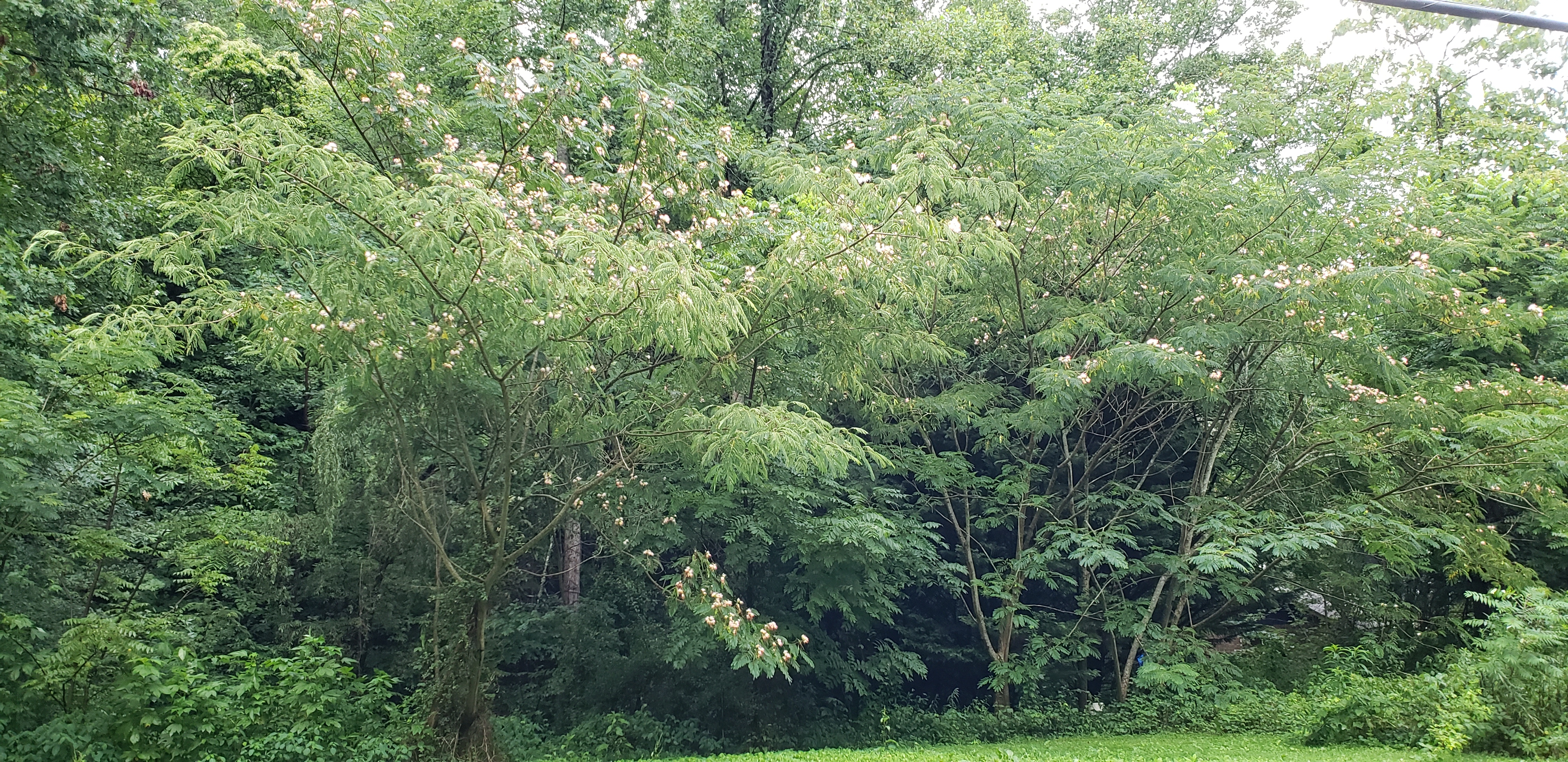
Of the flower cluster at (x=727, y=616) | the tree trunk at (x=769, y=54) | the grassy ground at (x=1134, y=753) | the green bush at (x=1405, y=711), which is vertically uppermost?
the tree trunk at (x=769, y=54)

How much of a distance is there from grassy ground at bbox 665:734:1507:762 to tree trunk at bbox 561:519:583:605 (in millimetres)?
4217

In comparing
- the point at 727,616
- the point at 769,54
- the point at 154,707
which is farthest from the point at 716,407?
the point at 769,54

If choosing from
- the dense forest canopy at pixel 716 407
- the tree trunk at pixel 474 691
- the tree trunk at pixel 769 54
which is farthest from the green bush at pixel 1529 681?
the tree trunk at pixel 769 54

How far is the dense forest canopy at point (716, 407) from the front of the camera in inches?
244

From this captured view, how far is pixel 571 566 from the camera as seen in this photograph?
36.3 feet

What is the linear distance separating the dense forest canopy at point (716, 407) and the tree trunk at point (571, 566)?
0.18 m

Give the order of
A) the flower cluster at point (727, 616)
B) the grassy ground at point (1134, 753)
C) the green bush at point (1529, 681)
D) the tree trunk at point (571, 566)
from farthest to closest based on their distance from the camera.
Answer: the tree trunk at point (571, 566)
the flower cluster at point (727, 616)
the grassy ground at point (1134, 753)
the green bush at point (1529, 681)

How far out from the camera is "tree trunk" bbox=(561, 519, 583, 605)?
1131 cm

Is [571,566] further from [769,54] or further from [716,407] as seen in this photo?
[769,54]

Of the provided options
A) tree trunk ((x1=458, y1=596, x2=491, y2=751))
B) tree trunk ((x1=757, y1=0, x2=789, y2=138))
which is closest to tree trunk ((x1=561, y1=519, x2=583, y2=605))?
tree trunk ((x1=458, y1=596, x2=491, y2=751))

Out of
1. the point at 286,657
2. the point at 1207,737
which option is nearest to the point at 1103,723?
the point at 1207,737

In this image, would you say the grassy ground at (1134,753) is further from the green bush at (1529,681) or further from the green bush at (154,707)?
the green bush at (154,707)

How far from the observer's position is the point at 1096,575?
11.3m

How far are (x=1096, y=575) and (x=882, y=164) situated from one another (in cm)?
619
